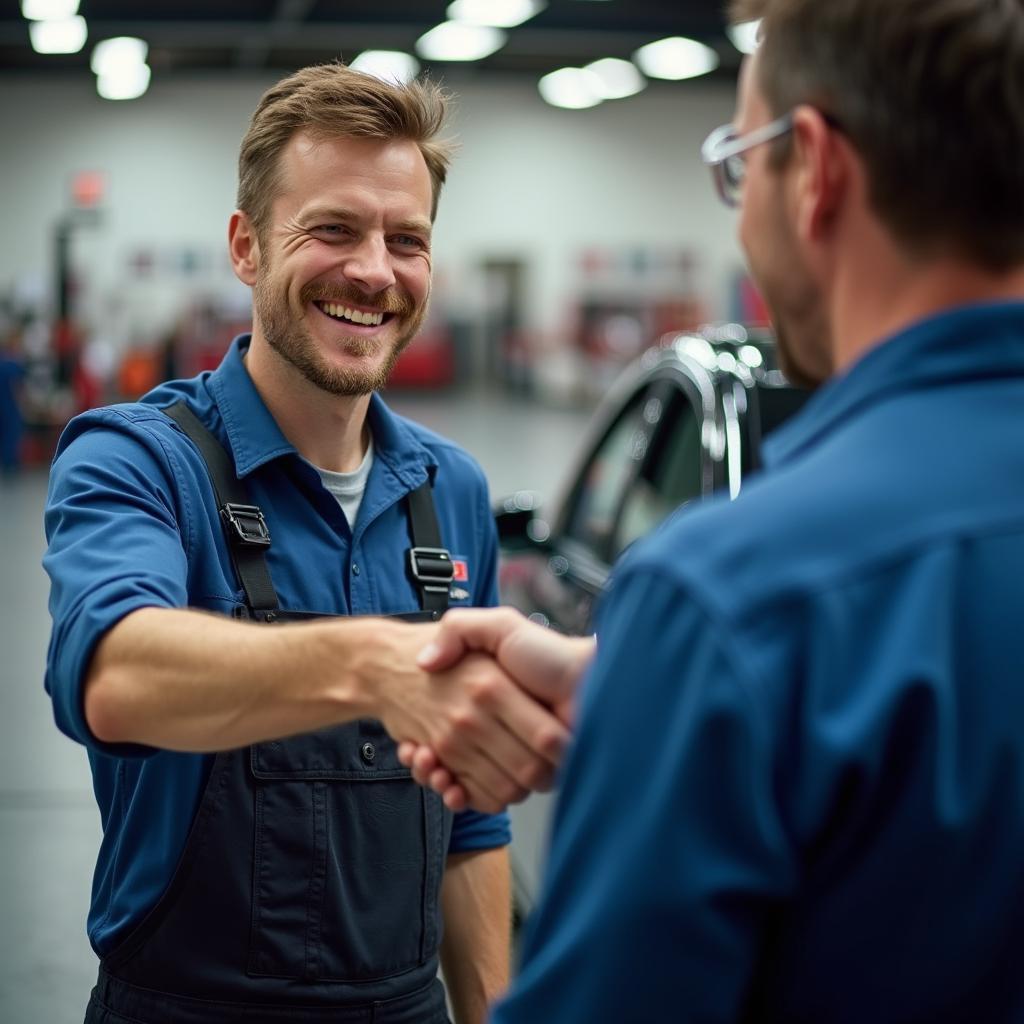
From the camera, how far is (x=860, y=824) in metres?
0.90

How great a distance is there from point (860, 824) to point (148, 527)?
108 cm

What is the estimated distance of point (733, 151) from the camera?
3.96ft

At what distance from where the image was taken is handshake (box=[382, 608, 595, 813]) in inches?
54.7

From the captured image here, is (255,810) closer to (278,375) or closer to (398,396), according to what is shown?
(278,375)

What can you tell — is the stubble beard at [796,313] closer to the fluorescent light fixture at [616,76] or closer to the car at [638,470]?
the car at [638,470]

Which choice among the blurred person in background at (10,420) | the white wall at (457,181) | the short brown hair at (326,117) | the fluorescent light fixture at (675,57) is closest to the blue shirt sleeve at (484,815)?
the short brown hair at (326,117)

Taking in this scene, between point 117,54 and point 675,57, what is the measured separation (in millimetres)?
8181

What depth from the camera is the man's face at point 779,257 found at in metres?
1.11

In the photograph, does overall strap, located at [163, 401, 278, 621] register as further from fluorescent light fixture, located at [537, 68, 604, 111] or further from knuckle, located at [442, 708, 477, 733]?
fluorescent light fixture, located at [537, 68, 604, 111]

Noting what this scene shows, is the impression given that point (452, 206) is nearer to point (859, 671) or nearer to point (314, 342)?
point (314, 342)

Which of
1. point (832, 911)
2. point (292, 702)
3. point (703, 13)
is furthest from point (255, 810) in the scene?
point (703, 13)

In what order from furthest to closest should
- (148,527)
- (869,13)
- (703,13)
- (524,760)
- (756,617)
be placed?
(703,13) < (148,527) < (524,760) < (869,13) < (756,617)

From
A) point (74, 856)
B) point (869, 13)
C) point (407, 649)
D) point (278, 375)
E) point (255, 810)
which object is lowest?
point (74, 856)

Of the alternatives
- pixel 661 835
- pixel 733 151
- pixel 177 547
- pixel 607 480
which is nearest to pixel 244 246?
pixel 177 547
